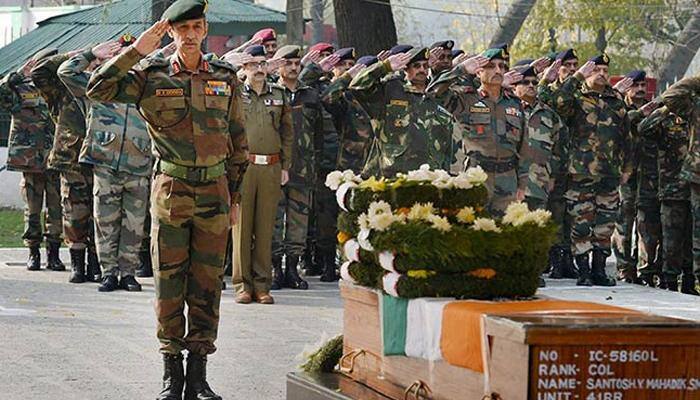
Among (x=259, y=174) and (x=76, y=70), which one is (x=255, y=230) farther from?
(x=76, y=70)

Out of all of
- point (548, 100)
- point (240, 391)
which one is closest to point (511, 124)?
point (548, 100)

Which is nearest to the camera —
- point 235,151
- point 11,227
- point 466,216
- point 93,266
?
point 466,216

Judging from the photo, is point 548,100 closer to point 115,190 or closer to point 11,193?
point 115,190

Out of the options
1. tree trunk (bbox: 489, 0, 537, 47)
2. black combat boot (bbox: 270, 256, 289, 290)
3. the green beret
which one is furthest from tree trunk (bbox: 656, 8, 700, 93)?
the green beret

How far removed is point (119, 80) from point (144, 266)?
720cm

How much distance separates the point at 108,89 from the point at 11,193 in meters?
22.7

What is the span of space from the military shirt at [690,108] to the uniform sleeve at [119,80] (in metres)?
7.83

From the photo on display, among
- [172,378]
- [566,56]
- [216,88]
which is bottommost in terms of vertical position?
[172,378]

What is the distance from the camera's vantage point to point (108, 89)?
27.8 ft

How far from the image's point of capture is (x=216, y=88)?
8.77 m

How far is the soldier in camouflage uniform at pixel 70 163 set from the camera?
14.6m

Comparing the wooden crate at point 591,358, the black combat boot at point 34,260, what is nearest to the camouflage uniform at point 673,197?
the black combat boot at point 34,260

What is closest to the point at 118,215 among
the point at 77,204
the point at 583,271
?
the point at 77,204

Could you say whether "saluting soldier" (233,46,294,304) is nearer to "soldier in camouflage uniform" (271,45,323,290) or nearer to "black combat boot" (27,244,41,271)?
"soldier in camouflage uniform" (271,45,323,290)
